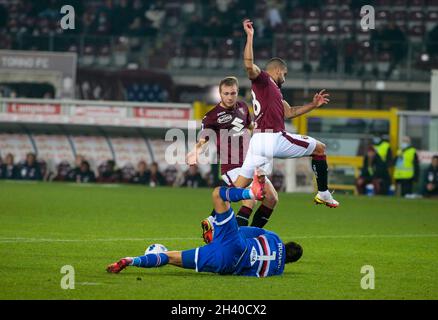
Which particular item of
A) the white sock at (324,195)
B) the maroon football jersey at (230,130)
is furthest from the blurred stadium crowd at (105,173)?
the white sock at (324,195)

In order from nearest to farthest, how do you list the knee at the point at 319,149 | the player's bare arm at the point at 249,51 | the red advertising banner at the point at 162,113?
the player's bare arm at the point at 249,51, the knee at the point at 319,149, the red advertising banner at the point at 162,113

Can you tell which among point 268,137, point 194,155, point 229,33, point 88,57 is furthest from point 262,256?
point 88,57

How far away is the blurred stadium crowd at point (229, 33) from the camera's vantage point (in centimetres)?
3859

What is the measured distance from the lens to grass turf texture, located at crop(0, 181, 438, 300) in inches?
433

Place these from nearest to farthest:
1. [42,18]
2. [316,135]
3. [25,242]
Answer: [25,242] < [316,135] < [42,18]

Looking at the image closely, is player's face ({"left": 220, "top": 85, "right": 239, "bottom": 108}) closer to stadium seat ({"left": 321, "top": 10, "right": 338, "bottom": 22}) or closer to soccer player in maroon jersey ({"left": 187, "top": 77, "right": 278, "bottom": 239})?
soccer player in maroon jersey ({"left": 187, "top": 77, "right": 278, "bottom": 239})

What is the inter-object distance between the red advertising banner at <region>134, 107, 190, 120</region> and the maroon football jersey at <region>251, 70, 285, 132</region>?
1927cm

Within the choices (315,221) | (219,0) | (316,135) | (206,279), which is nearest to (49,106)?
(316,135)

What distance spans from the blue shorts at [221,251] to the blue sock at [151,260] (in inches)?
9.5

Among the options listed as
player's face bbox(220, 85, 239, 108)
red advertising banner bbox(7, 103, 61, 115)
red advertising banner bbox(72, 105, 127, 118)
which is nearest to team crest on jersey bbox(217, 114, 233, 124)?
player's face bbox(220, 85, 239, 108)

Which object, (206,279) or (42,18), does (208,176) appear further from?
(206,279)

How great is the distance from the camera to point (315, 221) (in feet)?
71.2

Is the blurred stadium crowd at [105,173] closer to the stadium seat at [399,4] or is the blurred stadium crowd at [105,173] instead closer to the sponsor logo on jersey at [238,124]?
the stadium seat at [399,4]
